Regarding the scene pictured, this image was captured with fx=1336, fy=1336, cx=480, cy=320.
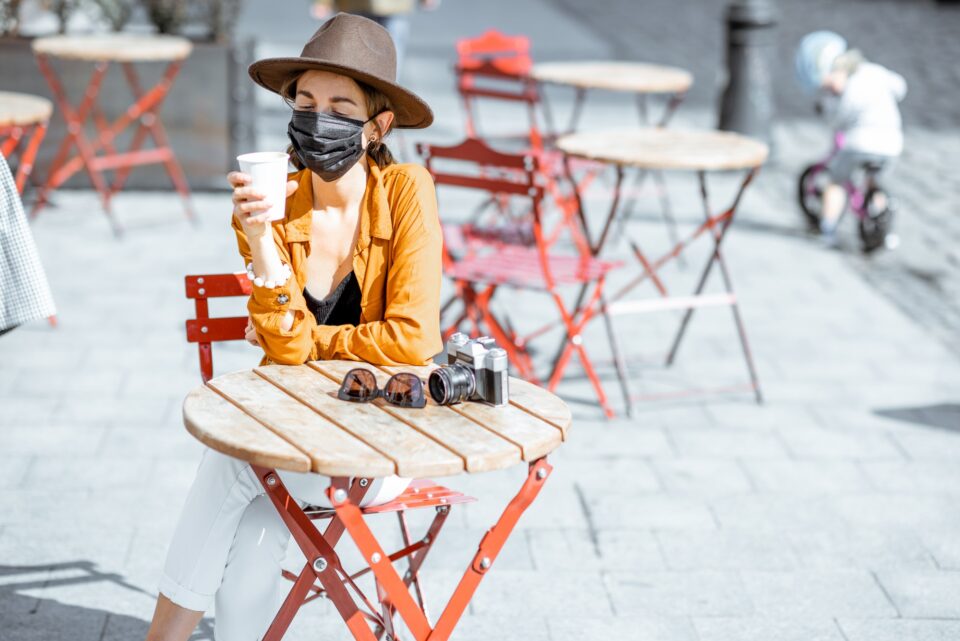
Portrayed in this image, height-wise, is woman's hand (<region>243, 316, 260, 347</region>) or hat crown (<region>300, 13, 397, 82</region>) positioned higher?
hat crown (<region>300, 13, 397, 82</region>)

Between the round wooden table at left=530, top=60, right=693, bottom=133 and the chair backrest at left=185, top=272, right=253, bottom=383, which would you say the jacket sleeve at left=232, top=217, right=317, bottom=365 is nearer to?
the chair backrest at left=185, top=272, right=253, bottom=383

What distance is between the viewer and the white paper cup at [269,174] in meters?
2.81

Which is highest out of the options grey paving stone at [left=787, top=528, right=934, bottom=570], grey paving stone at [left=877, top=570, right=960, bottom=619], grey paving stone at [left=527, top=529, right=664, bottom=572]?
grey paving stone at [left=877, top=570, right=960, bottom=619]

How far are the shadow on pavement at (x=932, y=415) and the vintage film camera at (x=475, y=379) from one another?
9.92 feet

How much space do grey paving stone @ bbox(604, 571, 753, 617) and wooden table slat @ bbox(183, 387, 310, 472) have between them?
1.51m

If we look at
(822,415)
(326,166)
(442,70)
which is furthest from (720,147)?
(442,70)

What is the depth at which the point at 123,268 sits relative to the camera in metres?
7.02

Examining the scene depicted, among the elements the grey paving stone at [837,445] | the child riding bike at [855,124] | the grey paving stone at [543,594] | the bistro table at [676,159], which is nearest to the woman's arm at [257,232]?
the grey paving stone at [543,594]

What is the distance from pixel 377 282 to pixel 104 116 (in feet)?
18.4

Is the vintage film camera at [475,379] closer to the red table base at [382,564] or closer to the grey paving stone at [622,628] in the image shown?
the red table base at [382,564]

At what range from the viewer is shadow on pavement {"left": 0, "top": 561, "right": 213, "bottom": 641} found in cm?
357

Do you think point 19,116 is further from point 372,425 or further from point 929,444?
point 929,444

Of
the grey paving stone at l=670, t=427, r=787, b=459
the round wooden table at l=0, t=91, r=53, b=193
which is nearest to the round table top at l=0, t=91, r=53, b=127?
the round wooden table at l=0, t=91, r=53, b=193

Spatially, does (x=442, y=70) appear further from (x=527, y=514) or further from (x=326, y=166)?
(x=326, y=166)
